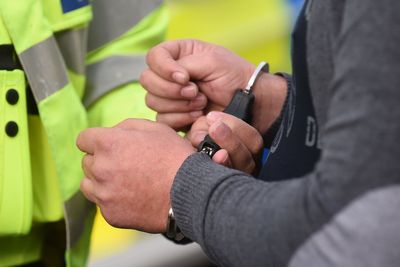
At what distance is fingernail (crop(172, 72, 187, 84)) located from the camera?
97 centimetres

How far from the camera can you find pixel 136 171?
0.84 meters

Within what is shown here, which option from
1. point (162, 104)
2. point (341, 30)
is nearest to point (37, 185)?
point (162, 104)

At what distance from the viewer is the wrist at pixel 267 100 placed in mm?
1023

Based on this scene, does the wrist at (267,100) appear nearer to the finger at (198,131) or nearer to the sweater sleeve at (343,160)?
the finger at (198,131)

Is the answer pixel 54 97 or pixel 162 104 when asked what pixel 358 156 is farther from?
pixel 54 97

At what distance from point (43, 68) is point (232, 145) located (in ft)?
1.08

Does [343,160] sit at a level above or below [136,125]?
above

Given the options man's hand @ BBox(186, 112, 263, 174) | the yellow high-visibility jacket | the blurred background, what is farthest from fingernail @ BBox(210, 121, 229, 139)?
the blurred background

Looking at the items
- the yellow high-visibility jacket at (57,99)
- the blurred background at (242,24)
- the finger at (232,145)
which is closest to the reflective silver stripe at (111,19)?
the yellow high-visibility jacket at (57,99)

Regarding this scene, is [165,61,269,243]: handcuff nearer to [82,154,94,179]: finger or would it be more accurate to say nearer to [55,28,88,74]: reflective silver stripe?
[82,154,94,179]: finger

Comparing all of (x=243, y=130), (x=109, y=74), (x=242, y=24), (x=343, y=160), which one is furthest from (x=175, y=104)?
(x=242, y=24)

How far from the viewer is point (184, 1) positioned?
2605mm

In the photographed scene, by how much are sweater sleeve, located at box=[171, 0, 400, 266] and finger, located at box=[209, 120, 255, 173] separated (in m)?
0.14

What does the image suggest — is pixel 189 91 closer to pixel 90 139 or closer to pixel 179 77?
pixel 179 77
